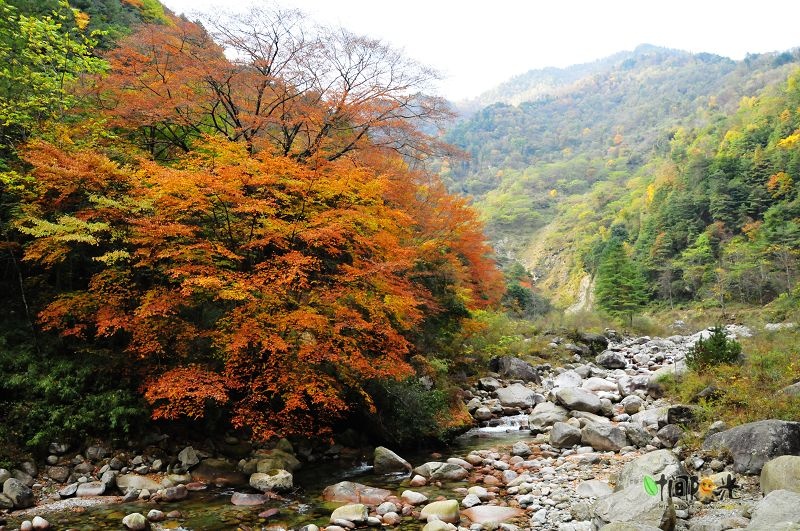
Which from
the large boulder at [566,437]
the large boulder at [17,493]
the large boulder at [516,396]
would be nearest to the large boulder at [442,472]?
Answer: the large boulder at [566,437]

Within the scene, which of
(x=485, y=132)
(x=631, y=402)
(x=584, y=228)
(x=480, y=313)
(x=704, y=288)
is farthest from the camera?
(x=485, y=132)

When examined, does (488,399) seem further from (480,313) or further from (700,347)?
(700,347)

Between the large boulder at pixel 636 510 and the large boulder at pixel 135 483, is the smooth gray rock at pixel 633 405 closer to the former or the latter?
the large boulder at pixel 636 510

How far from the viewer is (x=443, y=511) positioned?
7.38 metres

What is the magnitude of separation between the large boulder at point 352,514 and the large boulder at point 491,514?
58.7 inches

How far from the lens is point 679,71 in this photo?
14862cm

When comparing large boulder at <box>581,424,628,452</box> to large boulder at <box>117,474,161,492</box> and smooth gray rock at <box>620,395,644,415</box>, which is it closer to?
smooth gray rock at <box>620,395,644,415</box>

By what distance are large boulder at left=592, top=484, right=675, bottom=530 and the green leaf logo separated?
0.07 meters

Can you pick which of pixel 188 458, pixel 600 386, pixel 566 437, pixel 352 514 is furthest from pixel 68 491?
pixel 600 386

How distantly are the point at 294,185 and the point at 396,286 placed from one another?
11.0 feet

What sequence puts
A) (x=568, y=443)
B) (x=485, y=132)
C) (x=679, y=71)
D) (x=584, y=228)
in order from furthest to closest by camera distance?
(x=679, y=71), (x=485, y=132), (x=584, y=228), (x=568, y=443)

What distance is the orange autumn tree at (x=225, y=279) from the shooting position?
9.54 metres

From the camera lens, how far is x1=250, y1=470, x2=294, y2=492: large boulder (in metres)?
8.82

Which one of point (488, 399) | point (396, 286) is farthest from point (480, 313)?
point (396, 286)
